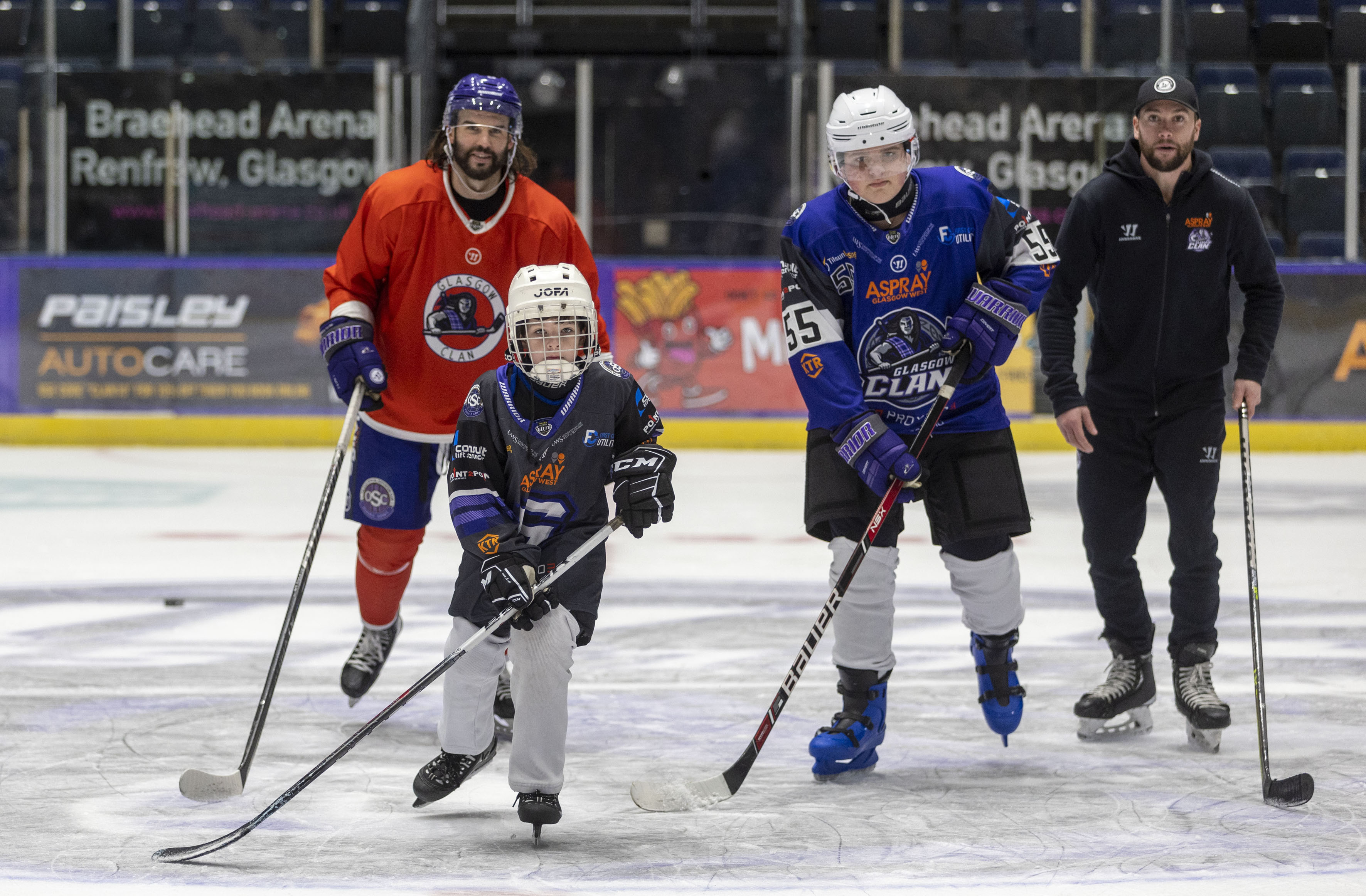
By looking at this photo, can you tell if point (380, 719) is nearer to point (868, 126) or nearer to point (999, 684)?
point (999, 684)

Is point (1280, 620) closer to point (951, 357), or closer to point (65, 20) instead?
point (951, 357)

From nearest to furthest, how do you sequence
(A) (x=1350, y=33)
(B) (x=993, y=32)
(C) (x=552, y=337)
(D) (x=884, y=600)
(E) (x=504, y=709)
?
(C) (x=552, y=337) → (D) (x=884, y=600) → (E) (x=504, y=709) → (A) (x=1350, y=33) → (B) (x=993, y=32)

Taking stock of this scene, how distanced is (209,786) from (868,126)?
1732 mm

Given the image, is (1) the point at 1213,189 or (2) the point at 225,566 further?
(2) the point at 225,566

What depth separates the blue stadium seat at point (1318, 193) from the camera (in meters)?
10.1

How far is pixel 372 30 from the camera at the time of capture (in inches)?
453

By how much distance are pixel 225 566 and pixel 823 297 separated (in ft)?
10.1

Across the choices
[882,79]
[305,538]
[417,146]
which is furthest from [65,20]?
[305,538]

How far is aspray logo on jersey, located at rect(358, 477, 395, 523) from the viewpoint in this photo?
12.8 feet

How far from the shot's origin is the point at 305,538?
656 cm

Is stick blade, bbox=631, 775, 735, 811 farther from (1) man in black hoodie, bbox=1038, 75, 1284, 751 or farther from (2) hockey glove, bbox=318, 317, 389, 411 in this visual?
(2) hockey glove, bbox=318, 317, 389, 411

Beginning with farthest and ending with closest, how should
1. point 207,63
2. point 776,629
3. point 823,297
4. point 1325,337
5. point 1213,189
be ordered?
1. point 207,63
2. point 1325,337
3. point 776,629
4. point 1213,189
5. point 823,297

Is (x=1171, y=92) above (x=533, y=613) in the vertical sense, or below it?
above

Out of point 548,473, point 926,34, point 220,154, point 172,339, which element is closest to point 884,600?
point 548,473
